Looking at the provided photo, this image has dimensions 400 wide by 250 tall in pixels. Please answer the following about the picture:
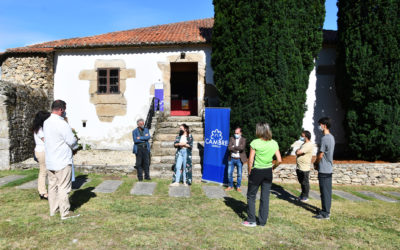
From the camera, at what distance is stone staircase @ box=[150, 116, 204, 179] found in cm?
809

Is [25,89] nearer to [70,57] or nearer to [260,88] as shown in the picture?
[70,57]

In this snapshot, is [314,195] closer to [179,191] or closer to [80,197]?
[179,191]

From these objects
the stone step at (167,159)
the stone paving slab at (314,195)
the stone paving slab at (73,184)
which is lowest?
the stone paving slab at (314,195)

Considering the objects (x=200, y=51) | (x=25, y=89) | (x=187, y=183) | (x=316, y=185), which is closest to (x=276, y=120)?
(x=316, y=185)

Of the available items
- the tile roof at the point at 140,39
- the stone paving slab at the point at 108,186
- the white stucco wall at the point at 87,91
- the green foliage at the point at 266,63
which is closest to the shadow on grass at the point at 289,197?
the green foliage at the point at 266,63

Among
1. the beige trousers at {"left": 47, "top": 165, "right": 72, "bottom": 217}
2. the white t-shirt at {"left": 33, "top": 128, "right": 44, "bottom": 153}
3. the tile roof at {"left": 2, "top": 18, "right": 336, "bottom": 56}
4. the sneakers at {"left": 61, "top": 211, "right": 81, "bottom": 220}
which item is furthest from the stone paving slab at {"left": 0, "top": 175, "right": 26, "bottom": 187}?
the tile roof at {"left": 2, "top": 18, "right": 336, "bottom": 56}

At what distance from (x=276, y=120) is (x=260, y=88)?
1201mm

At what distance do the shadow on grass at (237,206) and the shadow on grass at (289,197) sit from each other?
126 cm

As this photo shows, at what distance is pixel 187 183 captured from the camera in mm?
7176

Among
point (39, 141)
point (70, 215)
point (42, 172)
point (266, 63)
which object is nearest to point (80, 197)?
point (42, 172)

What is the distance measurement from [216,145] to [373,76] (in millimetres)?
6090

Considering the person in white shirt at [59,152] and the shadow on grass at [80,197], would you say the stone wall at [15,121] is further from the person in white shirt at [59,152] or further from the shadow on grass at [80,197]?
the person in white shirt at [59,152]

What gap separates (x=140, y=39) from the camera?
11.5 m

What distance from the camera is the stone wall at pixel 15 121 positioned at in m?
8.08
